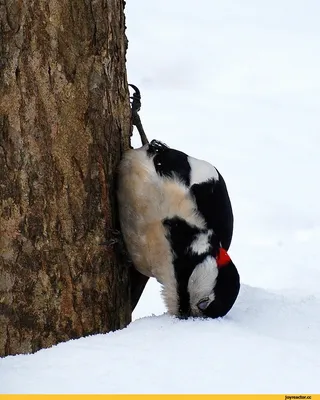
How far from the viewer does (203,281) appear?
3.31m

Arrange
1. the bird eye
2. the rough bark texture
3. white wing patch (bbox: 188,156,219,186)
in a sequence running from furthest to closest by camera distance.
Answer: white wing patch (bbox: 188,156,219,186) < the bird eye < the rough bark texture

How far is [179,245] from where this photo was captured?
3.36 metres

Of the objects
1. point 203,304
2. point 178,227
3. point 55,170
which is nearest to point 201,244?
point 178,227

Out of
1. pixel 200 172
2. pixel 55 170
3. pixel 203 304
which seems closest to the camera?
pixel 55 170

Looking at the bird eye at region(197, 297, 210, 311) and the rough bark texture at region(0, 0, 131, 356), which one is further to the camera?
the bird eye at region(197, 297, 210, 311)

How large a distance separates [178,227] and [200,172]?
252mm

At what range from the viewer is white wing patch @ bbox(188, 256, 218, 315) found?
3.30 meters

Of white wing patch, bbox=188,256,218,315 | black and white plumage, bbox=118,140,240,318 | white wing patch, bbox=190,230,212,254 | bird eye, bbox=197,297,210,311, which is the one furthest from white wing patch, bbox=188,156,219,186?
bird eye, bbox=197,297,210,311

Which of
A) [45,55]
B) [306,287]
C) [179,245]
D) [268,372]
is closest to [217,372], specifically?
[268,372]

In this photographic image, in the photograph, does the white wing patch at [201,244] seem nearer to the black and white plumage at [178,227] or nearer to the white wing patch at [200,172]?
the black and white plumage at [178,227]

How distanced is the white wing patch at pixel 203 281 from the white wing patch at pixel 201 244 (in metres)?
0.04

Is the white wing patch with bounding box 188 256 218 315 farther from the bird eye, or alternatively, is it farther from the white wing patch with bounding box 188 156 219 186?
the white wing patch with bounding box 188 156 219 186

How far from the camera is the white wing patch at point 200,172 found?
3412 mm

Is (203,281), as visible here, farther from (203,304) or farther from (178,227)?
→ (178,227)
